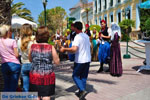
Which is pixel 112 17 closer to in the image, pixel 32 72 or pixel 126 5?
pixel 126 5

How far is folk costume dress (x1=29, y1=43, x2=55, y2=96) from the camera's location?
3.08 metres

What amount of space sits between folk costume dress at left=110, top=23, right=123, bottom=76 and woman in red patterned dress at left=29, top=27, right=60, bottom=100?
11.0 feet

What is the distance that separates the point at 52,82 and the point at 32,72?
0.37m

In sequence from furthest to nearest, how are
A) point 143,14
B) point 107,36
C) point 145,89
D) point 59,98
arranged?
point 143,14 < point 107,36 < point 145,89 < point 59,98

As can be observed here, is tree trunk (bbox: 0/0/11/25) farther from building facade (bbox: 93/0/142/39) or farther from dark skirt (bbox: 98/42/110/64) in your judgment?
building facade (bbox: 93/0/142/39)

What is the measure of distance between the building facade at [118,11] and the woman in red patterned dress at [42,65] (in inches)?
1086

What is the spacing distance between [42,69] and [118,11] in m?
35.0

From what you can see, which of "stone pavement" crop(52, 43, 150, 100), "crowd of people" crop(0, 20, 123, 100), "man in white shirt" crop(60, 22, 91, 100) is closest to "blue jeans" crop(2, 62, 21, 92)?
"crowd of people" crop(0, 20, 123, 100)

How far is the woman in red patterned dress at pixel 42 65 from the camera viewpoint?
309 cm

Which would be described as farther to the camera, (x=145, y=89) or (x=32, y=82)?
(x=145, y=89)

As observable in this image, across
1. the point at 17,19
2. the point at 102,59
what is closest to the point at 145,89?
the point at 102,59

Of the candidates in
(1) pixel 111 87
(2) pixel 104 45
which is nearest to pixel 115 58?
(2) pixel 104 45

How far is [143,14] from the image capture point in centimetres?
2714

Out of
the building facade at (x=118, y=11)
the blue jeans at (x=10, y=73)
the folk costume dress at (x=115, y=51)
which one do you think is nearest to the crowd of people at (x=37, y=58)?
the blue jeans at (x=10, y=73)
